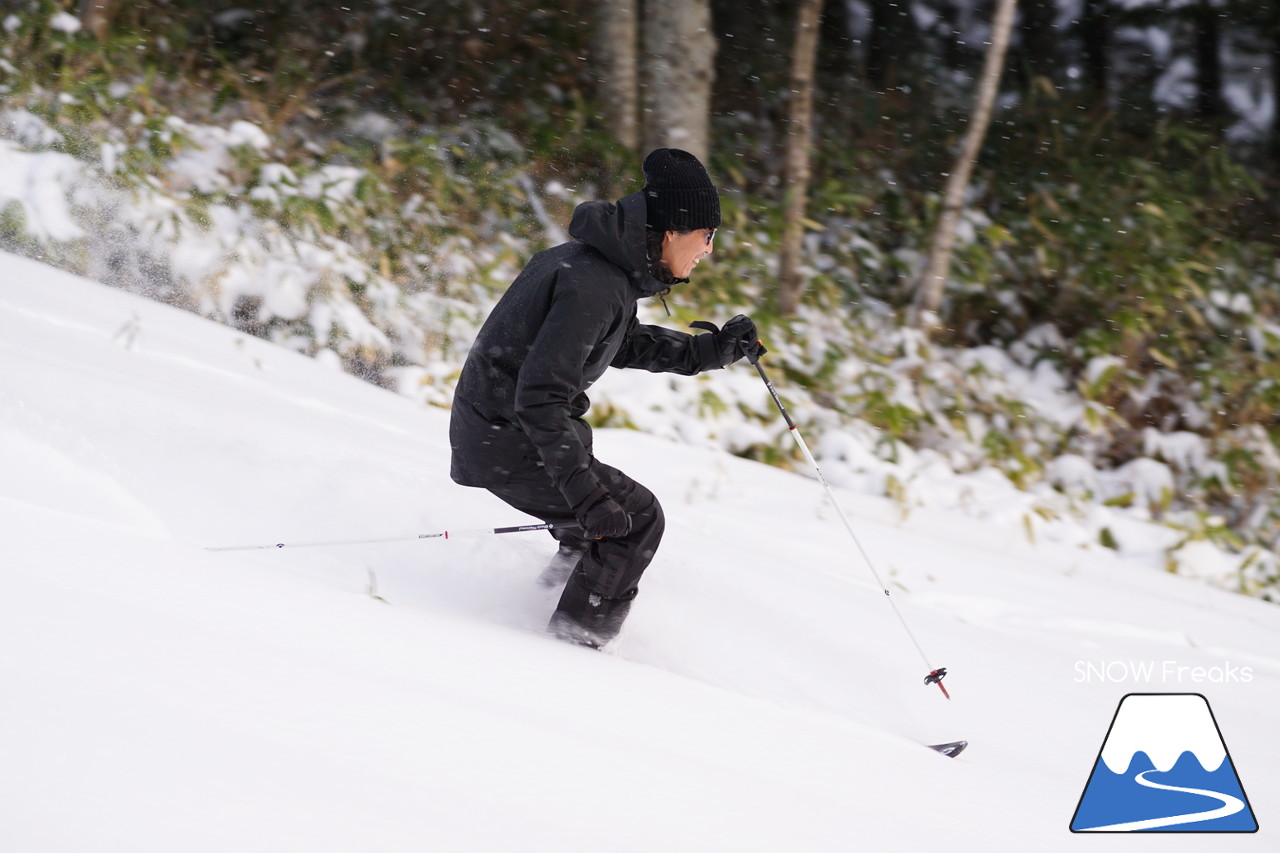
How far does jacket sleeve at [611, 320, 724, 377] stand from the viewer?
10.5ft

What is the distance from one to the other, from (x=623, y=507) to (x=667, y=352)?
0.65 m

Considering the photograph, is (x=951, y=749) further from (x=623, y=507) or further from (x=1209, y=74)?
(x=1209, y=74)

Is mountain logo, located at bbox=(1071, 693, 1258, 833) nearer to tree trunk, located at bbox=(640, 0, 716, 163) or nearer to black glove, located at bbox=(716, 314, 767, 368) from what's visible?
black glove, located at bbox=(716, 314, 767, 368)

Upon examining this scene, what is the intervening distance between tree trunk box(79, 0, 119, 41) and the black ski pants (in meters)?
6.29

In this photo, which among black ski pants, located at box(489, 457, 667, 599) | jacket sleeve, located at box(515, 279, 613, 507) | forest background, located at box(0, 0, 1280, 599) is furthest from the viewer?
forest background, located at box(0, 0, 1280, 599)

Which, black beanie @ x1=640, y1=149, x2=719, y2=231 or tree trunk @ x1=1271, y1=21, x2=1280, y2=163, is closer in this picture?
black beanie @ x1=640, y1=149, x2=719, y2=231

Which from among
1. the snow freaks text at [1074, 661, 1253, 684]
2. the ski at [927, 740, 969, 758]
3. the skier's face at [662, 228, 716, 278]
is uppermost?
the skier's face at [662, 228, 716, 278]

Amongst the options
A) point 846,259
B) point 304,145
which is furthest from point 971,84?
point 304,145

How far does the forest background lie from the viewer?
5.95 m

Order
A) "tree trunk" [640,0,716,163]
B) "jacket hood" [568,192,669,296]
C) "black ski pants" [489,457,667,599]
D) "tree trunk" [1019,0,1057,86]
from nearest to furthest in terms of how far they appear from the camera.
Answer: "jacket hood" [568,192,669,296] < "black ski pants" [489,457,667,599] < "tree trunk" [640,0,716,163] < "tree trunk" [1019,0,1057,86]

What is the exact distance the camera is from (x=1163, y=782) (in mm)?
2334

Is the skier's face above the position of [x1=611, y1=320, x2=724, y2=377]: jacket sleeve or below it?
above

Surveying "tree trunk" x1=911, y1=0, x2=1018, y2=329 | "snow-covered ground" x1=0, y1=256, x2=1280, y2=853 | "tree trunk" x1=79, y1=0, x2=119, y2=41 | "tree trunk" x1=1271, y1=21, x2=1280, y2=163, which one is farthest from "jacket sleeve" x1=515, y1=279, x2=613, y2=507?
"tree trunk" x1=1271, y1=21, x2=1280, y2=163

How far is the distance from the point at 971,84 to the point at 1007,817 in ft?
31.6
